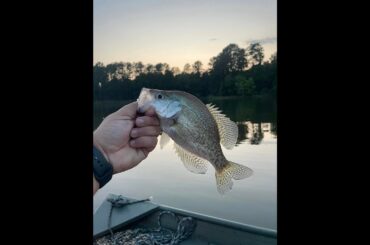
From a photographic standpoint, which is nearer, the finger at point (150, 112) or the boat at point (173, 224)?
the finger at point (150, 112)

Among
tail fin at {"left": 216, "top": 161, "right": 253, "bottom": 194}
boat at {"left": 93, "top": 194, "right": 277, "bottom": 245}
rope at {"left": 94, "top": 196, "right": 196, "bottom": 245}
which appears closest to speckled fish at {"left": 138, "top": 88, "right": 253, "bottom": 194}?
tail fin at {"left": 216, "top": 161, "right": 253, "bottom": 194}

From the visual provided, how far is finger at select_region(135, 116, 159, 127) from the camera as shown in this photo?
1.73m

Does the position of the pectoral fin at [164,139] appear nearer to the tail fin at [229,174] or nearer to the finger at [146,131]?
the finger at [146,131]

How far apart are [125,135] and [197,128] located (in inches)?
14.5

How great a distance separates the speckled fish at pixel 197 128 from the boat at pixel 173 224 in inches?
66.4

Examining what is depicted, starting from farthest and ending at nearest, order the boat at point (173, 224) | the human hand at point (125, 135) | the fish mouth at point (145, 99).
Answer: the boat at point (173, 224) < the human hand at point (125, 135) < the fish mouth at point (145, 99)

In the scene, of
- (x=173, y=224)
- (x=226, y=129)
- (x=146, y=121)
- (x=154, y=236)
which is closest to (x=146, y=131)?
(x=146, y=121)

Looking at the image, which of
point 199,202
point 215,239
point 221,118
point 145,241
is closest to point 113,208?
point 145,241

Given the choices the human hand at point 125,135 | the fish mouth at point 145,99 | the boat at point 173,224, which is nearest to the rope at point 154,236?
the boat at point 173,224

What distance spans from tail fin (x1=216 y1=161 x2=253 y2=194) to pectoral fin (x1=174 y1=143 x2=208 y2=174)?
8 cm

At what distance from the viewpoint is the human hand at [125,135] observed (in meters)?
1.75

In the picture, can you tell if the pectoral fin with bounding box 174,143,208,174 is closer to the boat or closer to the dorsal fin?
the dorsal fin
